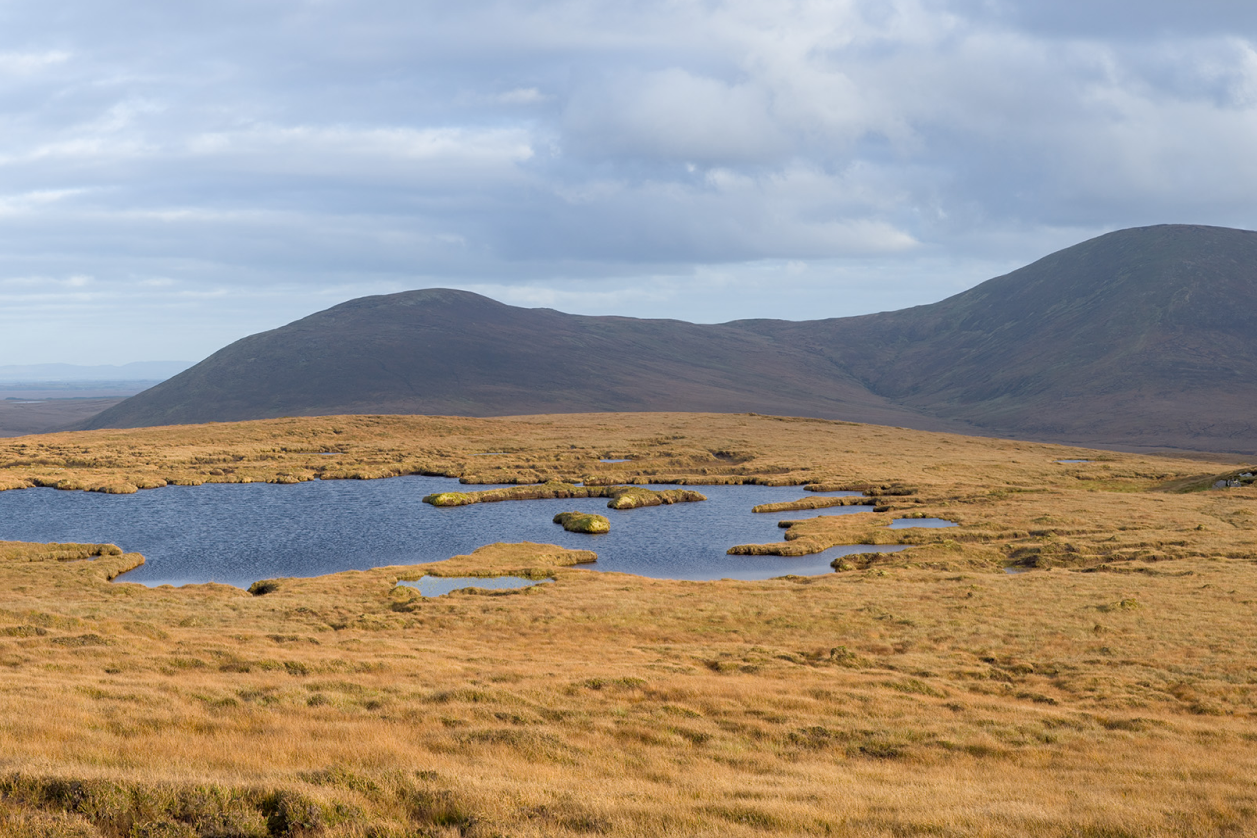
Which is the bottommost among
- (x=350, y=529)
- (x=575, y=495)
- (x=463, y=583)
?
(x=463, y=583)

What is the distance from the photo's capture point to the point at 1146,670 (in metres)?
30.6

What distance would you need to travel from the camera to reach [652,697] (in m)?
25.9

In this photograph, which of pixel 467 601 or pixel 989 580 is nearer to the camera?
pixel 467 601

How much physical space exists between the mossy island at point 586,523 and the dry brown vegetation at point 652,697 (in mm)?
9412

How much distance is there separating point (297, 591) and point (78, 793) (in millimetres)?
33070

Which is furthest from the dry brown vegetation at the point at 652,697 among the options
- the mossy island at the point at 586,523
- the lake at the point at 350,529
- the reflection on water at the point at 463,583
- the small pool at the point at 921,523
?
the mossy island at the point at 586,523

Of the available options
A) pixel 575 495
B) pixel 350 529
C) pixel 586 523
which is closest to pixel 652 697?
pixel 586 523

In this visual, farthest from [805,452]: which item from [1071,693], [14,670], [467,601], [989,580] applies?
[14,670]

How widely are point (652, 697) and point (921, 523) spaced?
5364 cm

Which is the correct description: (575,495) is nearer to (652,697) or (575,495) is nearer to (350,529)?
(350,529)

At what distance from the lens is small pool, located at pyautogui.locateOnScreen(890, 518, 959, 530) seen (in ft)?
236

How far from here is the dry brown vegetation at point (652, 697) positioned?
1525cm

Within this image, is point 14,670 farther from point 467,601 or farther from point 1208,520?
point 1208,520

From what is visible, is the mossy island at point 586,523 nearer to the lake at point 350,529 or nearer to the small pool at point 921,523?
the lake at point 350,529
